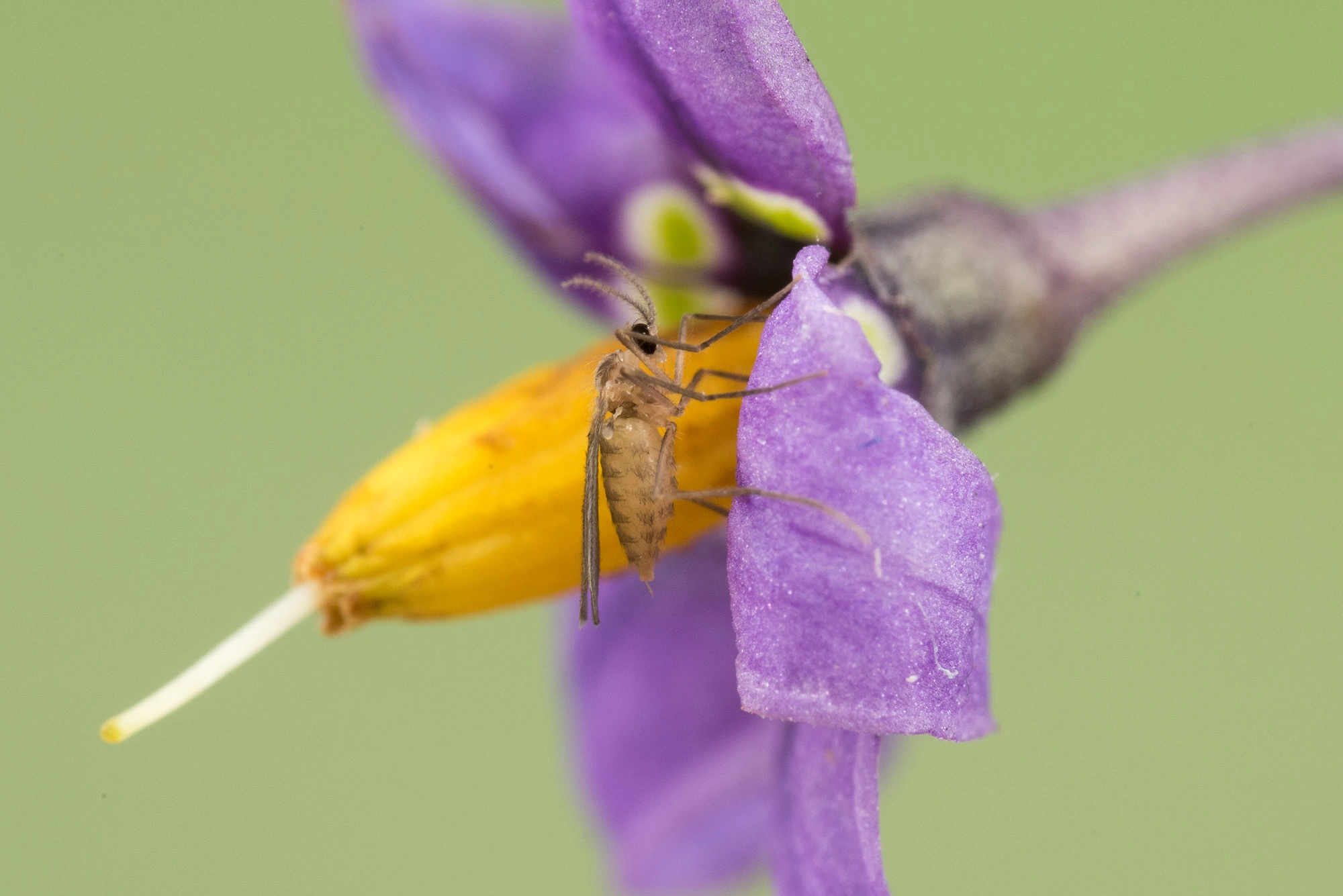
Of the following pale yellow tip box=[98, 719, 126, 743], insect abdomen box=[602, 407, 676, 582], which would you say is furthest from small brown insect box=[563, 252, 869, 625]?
pale yellow tip box=[98, 719, 126, 743]

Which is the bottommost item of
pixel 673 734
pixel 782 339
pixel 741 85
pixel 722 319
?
pixel 673 734

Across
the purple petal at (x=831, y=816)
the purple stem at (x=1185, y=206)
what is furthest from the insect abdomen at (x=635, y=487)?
the purple stem at (x=1185, y=206)

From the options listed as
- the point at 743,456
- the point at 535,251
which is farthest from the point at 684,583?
the point at 743,456

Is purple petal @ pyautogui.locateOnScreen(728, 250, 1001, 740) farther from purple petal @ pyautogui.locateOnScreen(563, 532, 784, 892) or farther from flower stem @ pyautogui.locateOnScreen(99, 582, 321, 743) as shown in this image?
purple petal @ pyautogui.locateOnScreen(563, 532, 784, 892)

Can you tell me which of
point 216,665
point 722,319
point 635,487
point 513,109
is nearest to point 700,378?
point 722,319

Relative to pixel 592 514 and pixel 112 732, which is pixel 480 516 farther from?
pixel 112 732

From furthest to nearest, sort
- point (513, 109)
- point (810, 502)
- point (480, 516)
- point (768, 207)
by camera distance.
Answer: point (513, 109), point (768, 207), point (480, 516), point (810, 502)
